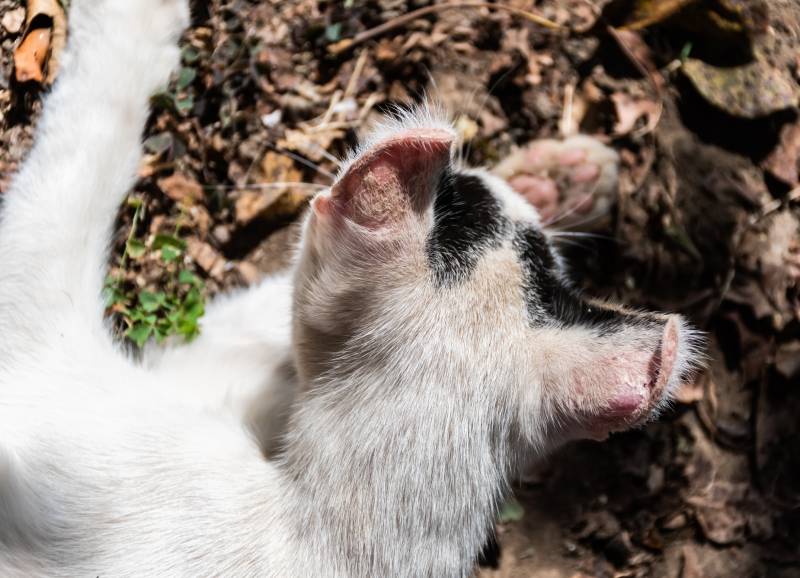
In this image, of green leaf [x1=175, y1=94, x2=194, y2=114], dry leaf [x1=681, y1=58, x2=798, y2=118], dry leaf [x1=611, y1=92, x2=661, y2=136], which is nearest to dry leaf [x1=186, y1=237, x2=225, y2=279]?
green leaf [x1=175, y1=94, x2=194, y2=114]

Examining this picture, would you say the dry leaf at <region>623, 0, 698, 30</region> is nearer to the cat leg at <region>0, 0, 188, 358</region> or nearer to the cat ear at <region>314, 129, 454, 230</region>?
the cat leg at <region>0, 0, 188, 358</region>

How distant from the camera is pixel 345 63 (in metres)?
3.04

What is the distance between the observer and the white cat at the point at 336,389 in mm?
1377

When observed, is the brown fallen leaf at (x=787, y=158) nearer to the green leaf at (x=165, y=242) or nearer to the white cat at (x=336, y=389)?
the white cat at (x=336, y=389)

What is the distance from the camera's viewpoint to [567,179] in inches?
114

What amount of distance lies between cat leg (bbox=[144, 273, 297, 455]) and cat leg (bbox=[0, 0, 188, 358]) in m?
0.31

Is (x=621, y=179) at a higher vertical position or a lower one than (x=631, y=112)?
lower

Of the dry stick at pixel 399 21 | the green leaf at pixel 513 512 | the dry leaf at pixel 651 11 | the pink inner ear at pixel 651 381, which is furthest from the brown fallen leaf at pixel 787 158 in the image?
the pink inner ear at pixel 651 381

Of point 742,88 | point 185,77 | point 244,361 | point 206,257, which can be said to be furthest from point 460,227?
point 742,88

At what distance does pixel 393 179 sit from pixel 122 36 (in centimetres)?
130

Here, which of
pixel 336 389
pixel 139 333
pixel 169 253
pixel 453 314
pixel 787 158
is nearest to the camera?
pixel 453 314

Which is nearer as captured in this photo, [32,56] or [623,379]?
[623,379]

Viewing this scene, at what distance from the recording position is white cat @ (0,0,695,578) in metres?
1.38

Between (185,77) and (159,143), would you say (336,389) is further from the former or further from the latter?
(185,77)
